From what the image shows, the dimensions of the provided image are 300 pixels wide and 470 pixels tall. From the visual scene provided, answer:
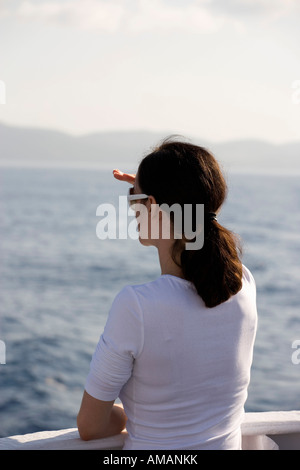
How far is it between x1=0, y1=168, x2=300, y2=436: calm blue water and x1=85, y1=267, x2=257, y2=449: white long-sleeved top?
3.13ft

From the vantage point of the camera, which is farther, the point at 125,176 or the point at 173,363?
the point at 125,176

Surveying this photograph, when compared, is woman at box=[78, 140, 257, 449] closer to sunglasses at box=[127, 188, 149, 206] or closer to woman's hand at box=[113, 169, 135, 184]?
sunglasses at box=[127, 188, 149, 206]

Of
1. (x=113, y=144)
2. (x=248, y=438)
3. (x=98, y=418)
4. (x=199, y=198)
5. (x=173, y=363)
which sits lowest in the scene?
(x=248, y=438)

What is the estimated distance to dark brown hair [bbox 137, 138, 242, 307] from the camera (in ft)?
4.11

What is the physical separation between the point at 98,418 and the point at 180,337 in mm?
277

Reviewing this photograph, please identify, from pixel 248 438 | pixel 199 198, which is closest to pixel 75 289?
pixel 248 438

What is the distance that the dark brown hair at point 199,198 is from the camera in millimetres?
1254

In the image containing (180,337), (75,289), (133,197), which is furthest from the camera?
(75,289)

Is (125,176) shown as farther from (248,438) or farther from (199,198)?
(248,438)

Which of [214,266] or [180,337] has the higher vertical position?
[214,266]

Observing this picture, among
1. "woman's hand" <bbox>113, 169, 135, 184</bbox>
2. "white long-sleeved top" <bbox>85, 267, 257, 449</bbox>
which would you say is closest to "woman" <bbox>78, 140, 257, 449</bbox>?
"white long-sleeved top" <bbox>85, 267, 257, 449</bbox>

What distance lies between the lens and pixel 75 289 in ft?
70.9

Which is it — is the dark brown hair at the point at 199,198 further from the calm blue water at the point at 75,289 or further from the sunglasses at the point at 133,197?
the calm blue water at the point at 75,289

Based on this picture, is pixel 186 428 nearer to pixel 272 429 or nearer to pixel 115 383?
pixel 115 383
